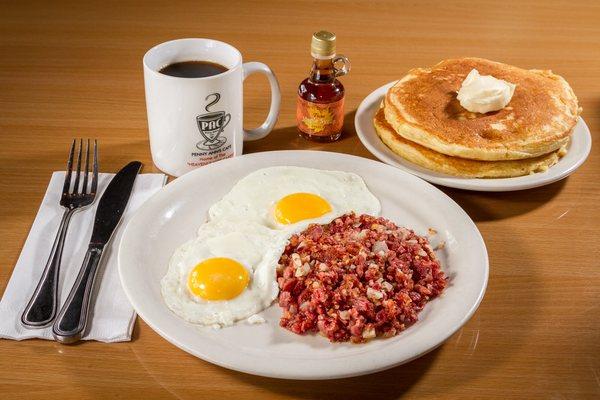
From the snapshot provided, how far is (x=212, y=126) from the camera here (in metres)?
1.72

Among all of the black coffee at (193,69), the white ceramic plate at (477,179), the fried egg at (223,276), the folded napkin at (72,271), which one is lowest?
the folded napkin at (72,271)

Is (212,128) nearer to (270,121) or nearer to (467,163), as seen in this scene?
(270,121)

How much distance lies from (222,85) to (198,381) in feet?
2.41

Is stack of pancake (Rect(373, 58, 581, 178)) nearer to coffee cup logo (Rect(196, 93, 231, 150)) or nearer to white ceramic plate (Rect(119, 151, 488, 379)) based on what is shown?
white ceramic plate (Rect(119, 151, 488, 379))

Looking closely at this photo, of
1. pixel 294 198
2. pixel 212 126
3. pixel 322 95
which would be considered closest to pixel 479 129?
pixel 322 95

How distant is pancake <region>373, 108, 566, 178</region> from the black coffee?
0.51 metres

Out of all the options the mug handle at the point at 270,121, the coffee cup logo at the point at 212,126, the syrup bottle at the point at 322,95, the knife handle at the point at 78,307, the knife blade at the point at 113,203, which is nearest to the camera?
the knife handle at the point at 78,307

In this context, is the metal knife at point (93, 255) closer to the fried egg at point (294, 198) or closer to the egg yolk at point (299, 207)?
the fried egg at point (294, 198)

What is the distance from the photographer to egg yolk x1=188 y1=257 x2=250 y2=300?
135 cm

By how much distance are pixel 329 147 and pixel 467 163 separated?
0.42 m

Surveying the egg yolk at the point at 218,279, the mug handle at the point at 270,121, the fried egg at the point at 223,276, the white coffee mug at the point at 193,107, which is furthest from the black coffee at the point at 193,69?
the egg yolk at the point at 218,279

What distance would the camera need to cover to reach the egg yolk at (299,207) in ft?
5.22

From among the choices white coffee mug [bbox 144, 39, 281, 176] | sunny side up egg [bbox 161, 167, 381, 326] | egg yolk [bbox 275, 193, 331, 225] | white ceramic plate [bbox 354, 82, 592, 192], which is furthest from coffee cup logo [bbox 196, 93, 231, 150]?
white ceramic plate [bbox 354, 82, 592, 192]

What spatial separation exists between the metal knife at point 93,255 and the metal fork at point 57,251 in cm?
3
